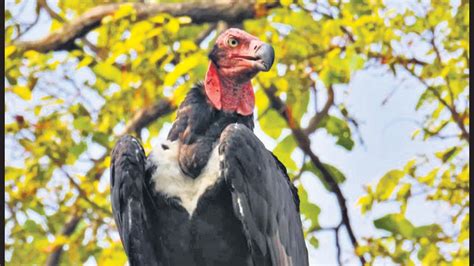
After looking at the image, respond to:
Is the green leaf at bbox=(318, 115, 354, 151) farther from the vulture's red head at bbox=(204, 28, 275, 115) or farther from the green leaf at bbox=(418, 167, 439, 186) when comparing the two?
the vulture's red head at bbox=(204, 28, 275, 115)

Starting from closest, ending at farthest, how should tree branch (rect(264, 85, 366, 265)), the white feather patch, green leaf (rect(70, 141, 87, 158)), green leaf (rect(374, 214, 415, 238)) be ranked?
the white feather patch, green leaf (rect(374, 214, 415, 238)), tree branch (rect(264, 85, 366, 265)), green leaf (rect(70, 141, 87, 158))

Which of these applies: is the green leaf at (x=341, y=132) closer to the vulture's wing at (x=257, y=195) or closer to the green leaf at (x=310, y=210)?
the green leaf at (x=310, y=210)

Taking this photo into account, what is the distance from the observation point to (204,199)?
7.50m

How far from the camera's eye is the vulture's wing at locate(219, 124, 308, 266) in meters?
7.41

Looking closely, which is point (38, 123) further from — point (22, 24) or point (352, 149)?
point (352, 149)

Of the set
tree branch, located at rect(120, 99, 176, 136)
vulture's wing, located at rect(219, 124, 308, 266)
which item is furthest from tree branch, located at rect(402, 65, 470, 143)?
vulture's wing, located at rect(219, 124, 308, 266)

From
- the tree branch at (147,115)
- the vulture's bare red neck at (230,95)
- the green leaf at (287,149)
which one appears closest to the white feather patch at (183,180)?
the vulture's bare red neck at (230,95)

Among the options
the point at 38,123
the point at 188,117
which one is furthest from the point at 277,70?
the point at 188,117

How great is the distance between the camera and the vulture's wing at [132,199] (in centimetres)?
743

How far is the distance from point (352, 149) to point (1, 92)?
3.11 m

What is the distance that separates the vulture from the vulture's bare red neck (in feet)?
0.49

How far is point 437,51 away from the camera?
42.0 feet

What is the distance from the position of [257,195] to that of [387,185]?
5369 mm

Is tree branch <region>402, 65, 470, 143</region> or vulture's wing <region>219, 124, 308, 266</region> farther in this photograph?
tree branch <region>402, 65, 470, 143</region>
